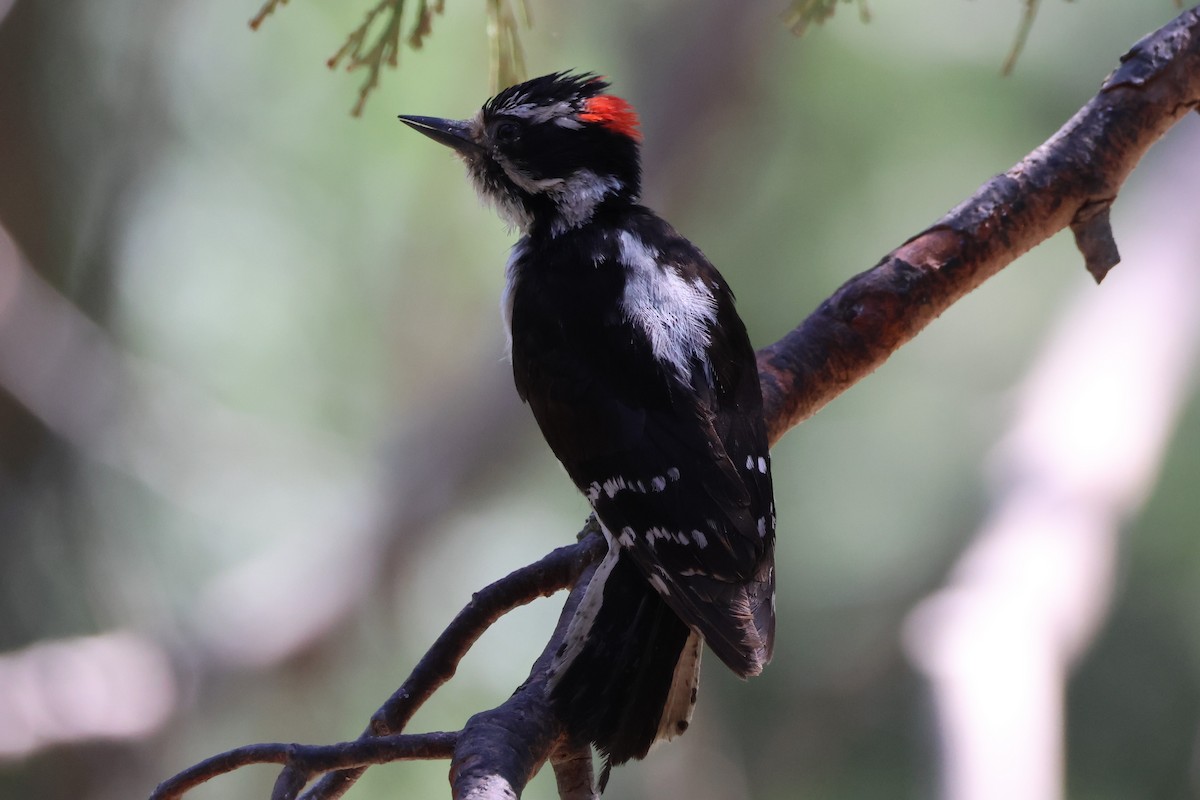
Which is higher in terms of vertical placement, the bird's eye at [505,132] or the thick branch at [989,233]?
the bird's eye at [505,132]

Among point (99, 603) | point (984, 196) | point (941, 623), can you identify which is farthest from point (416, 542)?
point (984, 196)

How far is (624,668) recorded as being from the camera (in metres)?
1.32

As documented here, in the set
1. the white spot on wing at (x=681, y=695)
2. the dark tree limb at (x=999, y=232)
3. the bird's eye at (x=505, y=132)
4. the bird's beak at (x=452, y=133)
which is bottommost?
the white spot on wing at (x=681, y=695)

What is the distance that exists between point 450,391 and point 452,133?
9.52 feet

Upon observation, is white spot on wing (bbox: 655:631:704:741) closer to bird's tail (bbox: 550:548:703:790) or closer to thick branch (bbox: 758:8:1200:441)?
bird's tail (bbox: 550:548:703:790)

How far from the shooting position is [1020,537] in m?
3.08

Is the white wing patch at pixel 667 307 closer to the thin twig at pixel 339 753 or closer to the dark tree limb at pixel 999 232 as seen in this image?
the dark tree limb at pixel 999 232

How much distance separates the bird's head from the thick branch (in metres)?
0.38

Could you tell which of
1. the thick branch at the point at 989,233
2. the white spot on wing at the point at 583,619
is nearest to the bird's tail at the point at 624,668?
the white spot on wing at the point at 583,619

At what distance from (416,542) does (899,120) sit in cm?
322

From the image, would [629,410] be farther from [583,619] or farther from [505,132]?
[505,132]

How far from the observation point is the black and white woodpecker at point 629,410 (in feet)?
4.33

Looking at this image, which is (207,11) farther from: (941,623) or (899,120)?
(941,623)

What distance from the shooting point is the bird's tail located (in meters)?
1.27
